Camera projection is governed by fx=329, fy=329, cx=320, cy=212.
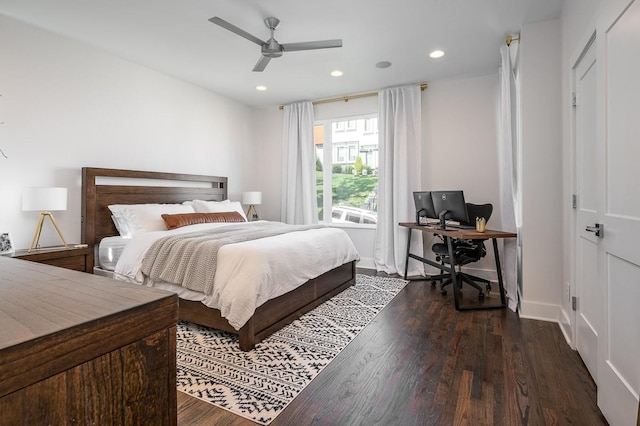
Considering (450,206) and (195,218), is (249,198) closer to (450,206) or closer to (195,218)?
(195,218)

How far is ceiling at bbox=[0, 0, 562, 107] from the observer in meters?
2.77

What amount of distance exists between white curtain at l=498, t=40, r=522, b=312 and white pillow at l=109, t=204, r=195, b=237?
369 centimetres

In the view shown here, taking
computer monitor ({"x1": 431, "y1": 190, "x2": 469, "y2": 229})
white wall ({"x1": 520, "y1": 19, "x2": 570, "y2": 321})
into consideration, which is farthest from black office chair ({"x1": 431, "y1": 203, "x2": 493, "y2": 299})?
white wall ({"x1": 520, "y1": 19, "x2": 570, "y2": 321})

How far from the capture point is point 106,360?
476mm

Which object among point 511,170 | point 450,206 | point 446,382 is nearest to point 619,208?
point 446,382

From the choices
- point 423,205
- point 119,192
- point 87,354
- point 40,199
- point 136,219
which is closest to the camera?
point 87,354

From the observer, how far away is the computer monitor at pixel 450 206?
3.47 meters

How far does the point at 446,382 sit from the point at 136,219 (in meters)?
3.33

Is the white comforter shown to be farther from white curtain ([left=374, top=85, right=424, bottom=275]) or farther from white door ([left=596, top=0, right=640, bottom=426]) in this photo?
white door ([left=596, top=0, right=640, bottom=426])

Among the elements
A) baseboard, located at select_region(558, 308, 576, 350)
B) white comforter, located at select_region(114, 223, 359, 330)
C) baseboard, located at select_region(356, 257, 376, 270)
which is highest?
white comforter, located at select_region(114, 223, 359, 330)

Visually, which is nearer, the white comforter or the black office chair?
the white comforter

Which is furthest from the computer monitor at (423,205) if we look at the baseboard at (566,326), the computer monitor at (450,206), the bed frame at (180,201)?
the baseboard at (566,326)

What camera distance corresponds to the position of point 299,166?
540 cm

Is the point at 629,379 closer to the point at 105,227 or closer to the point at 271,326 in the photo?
the point at 271,326
